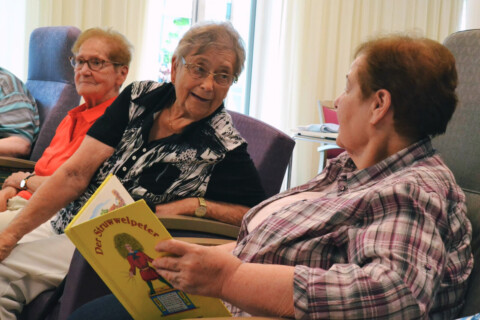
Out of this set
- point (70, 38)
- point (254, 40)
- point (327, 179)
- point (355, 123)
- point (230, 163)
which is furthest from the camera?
point (254, 40)

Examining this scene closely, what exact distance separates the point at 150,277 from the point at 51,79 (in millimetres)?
2089

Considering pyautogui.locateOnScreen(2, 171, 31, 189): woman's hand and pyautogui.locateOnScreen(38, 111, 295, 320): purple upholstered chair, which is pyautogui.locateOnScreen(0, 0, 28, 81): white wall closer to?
pyautogui.locateOnScreen(2, 171, 31, 189): woman's hand

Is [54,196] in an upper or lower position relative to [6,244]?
upper

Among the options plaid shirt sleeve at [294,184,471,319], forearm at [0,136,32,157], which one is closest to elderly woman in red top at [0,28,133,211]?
forearm at [0,136,32,157]

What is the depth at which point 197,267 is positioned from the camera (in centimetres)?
92

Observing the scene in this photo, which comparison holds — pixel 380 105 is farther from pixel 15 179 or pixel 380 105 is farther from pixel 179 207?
pixel 15 179

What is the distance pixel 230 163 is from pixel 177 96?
10.2 inches

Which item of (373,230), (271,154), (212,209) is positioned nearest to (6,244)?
(212,209)

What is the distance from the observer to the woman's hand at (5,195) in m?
2.10

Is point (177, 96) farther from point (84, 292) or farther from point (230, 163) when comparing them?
point (84, 292)

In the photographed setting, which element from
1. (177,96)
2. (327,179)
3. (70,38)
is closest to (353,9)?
(70,38)

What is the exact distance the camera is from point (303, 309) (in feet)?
2.87

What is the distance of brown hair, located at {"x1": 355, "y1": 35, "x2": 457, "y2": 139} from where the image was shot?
1.04 meters

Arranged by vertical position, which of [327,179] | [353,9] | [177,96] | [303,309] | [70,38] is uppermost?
[353,9]
